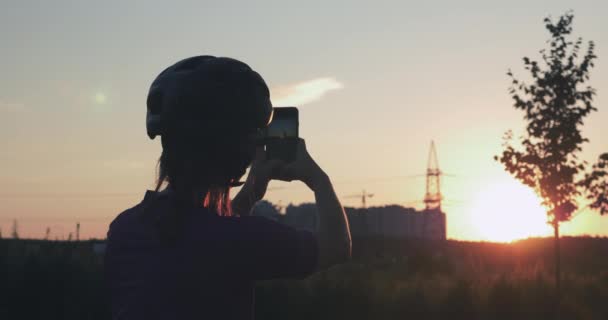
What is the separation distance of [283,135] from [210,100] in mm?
330

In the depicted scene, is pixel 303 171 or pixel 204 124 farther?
pixel 303 171

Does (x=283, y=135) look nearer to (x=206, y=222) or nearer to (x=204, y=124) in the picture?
(x=204, y=124)

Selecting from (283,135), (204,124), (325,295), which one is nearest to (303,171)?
(283,135)

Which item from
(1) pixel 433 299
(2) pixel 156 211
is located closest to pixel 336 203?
(2) pixel 156 211

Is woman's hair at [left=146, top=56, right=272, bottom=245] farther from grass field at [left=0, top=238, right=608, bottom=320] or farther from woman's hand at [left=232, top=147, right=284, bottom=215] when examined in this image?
grass field at [left=0, top=238, right=608, bottom=320]

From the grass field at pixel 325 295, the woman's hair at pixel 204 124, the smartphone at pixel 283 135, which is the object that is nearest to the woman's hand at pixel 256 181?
the smartphone at pixel 283 135

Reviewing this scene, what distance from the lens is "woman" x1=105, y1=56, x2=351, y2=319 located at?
2098 millimetres

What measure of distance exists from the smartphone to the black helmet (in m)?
0.16

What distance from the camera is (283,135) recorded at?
246 cm

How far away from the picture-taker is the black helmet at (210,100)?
Result: 2.20 metres

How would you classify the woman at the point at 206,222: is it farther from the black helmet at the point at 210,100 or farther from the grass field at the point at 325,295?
the grass field at the point at 325,295

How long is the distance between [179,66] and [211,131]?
0.71ft

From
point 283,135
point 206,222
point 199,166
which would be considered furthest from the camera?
point 283,135

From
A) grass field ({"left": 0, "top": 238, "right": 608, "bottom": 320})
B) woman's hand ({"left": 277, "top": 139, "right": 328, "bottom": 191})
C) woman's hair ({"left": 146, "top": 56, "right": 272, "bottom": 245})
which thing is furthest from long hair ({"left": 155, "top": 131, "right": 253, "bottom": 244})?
grass field ({"left": 0, "top": 238, "right": 608, "bottom": 320})
